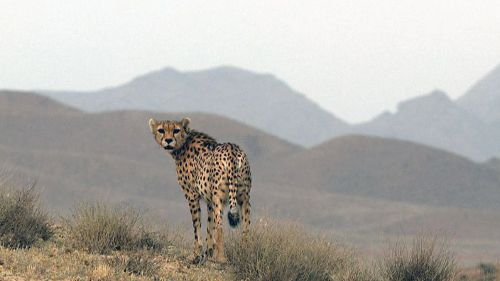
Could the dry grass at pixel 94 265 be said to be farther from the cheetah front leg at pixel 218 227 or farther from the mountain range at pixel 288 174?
the mountain range at pixel 288 174

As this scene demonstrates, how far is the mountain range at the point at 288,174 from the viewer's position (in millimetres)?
80938

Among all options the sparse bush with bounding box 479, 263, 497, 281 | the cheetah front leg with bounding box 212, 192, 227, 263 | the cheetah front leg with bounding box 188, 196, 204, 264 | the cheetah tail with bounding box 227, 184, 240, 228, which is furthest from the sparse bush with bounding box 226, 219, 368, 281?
the sparse bush with bounding box 479, 263, 497, 281

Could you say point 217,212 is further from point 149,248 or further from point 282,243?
point 149,248

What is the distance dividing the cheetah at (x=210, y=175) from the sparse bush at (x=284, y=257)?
12.6 inches

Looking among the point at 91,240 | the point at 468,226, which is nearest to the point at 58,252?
the point at 91,240

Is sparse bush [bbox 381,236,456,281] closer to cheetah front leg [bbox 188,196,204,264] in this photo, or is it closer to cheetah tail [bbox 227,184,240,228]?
cheetah tail [bbox 227,184,240,228]

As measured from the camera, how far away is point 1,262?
1202cm

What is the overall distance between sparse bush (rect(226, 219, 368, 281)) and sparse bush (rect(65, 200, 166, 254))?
1557 millimetres

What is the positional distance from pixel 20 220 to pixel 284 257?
4.23 m

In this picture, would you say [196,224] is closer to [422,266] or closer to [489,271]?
[422,266]

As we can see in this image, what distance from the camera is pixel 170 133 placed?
13602 mm

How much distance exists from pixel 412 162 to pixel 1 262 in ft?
327

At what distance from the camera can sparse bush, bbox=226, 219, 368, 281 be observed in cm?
1281

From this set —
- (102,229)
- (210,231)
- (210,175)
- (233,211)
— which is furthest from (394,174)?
(233,211)
